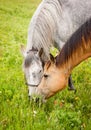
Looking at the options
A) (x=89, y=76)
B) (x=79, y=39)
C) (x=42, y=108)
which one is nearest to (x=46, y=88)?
(x=42, y=108)

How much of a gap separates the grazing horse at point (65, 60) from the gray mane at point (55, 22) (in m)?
0.69

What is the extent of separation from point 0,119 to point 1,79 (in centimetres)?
218

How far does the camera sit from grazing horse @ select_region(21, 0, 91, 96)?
5875 millimetres

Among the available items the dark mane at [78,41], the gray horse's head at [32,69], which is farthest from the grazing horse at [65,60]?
the gray horse's head at [32,69]

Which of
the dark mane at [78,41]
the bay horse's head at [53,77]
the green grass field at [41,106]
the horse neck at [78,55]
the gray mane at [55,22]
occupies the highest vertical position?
the gray mane at [55,22]

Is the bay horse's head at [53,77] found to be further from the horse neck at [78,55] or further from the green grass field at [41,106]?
the green grass field at [41,106]

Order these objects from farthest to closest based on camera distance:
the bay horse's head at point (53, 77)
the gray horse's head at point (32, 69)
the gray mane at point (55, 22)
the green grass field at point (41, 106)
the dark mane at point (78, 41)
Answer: the gray mane at point (55, 22), the gray horse's head at point (32, 69), the bay horse's head at point (53, 77), the dark mane at point (78, 41), the green grass field at point (41, 106)

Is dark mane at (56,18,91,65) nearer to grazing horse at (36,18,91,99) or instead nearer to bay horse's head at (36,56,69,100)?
grazing horse at (36,18,91,99)

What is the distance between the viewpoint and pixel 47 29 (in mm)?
6277

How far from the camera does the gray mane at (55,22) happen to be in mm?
6160

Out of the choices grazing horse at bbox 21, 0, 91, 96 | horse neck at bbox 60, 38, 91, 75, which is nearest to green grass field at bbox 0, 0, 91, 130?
grazing horse at bbox 21, 0, 91, 96

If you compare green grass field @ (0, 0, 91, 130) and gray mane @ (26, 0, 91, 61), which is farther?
gray mane @ (26, 0, 91, 61)

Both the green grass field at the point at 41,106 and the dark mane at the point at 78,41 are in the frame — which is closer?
the green grass field at the point at 41,106

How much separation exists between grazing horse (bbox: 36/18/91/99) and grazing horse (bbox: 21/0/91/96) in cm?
38
